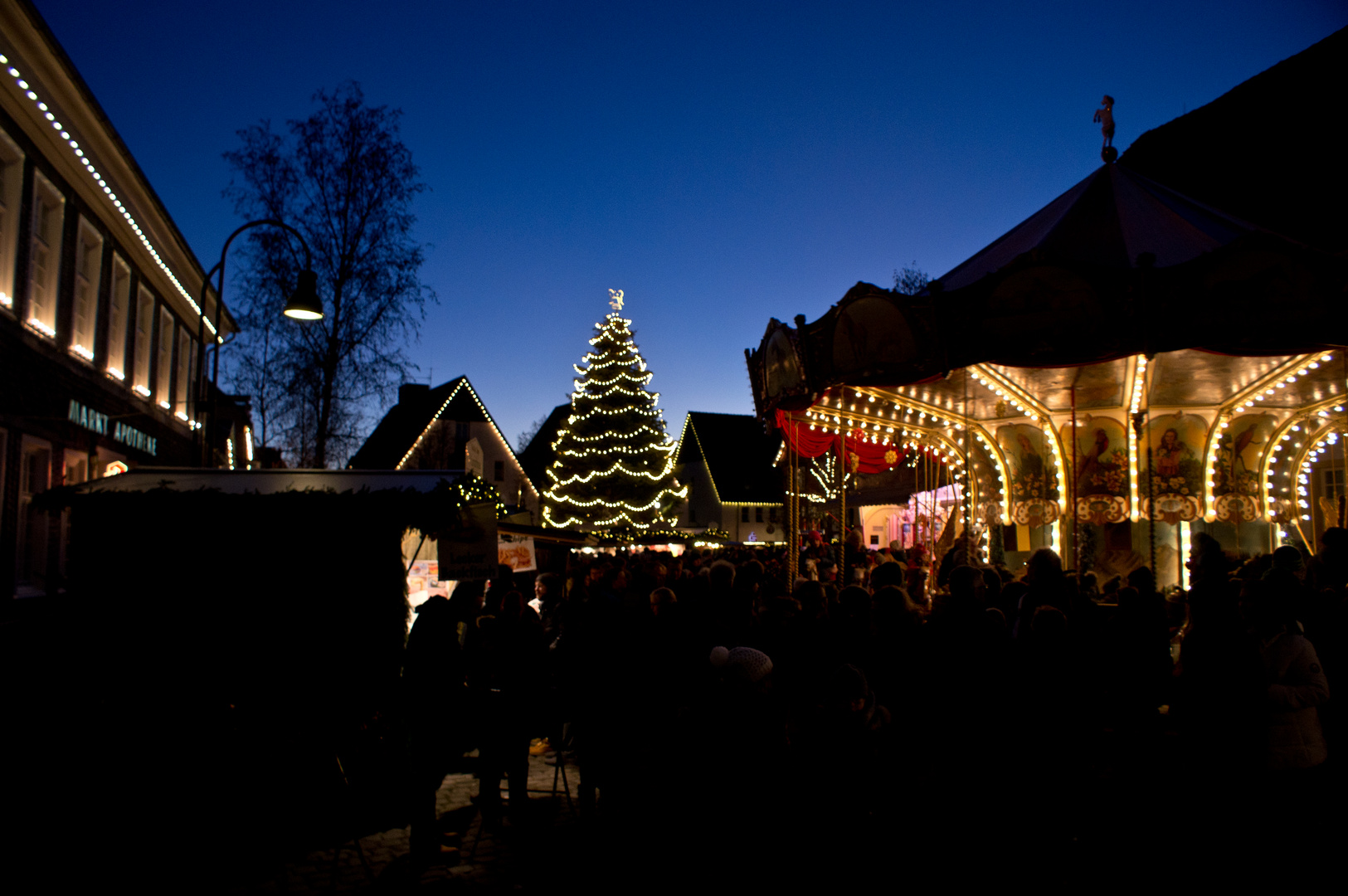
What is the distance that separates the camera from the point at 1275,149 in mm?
18766

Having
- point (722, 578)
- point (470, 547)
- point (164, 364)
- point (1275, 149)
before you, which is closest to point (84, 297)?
point (164, 364)

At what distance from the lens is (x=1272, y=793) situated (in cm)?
533

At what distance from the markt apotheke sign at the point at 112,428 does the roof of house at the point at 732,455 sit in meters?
45.1

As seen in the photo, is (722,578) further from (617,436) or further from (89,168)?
(617,436)

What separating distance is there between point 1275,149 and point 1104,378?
9.80 m

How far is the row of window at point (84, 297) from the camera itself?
12.1 m

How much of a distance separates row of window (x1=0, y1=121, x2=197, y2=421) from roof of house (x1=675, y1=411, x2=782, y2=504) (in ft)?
143

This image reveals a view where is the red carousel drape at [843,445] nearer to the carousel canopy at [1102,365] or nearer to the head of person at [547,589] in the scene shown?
the carousel canopy at [1102,365]

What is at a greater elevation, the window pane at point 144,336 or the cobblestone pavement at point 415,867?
the window pane at point 144,336

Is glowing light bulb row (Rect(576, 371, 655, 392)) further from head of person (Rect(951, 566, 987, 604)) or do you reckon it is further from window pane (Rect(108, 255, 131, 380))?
head of person (Rect(951, 566, 987, 604))

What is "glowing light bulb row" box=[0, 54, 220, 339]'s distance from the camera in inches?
454

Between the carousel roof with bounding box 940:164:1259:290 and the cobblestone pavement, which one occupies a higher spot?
the carousel roof with bounding box 940:164:1259:290

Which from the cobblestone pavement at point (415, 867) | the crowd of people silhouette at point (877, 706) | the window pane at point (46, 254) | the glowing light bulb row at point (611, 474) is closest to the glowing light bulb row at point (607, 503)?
the glowing light bulb row at point (611, 474)

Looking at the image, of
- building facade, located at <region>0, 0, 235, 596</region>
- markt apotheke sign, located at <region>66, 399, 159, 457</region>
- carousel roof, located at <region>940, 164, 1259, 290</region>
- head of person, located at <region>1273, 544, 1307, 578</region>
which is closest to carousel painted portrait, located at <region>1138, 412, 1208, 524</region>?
carousel roof, located at <region>940, 164, 1259, 290</region>
